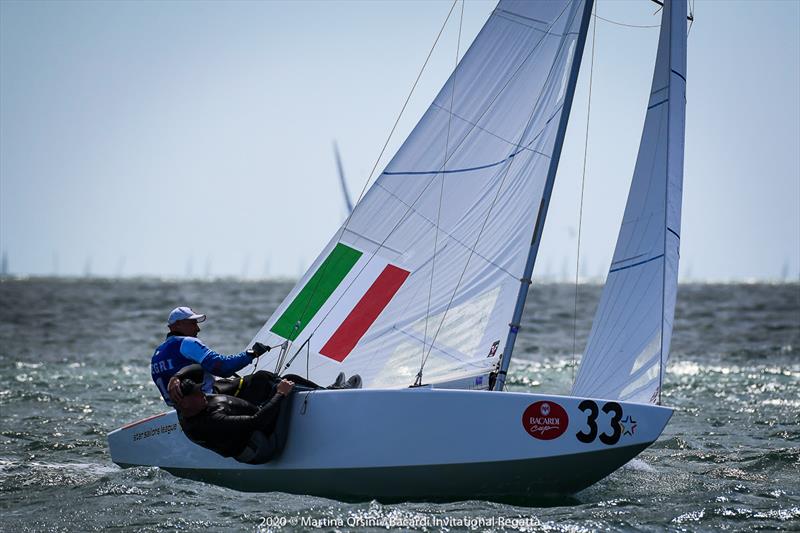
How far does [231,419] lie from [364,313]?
5.28ft

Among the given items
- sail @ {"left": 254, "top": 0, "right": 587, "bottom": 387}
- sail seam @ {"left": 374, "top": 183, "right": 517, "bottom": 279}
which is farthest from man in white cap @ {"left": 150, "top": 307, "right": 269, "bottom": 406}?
sail seam @ {"left": 374, "top": 183, "right": 517, "bottom": 279}

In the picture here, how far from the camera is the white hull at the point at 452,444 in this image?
6961 millimetres

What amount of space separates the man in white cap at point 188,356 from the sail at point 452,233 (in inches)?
38.6

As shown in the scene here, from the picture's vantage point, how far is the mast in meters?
7.98

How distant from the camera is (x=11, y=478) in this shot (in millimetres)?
8148

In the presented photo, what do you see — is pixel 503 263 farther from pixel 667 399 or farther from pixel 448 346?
pixel 667 399

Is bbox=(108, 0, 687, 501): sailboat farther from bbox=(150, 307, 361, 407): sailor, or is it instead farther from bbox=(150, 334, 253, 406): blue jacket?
bbox=(150, 334, 253, 406): blue jacket

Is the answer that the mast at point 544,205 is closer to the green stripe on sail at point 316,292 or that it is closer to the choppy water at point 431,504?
the choppy water at point 431,504

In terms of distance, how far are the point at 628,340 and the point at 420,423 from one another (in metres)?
1.96

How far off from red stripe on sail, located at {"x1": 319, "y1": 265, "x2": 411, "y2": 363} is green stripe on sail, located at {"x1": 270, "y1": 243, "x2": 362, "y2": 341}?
0.27 meters

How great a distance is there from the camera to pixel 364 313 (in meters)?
8.38

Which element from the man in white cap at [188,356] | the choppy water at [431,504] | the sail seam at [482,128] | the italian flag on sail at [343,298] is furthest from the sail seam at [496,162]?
the choppy water at [431,504]

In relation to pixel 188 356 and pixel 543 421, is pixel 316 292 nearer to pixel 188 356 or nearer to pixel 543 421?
pixel 188 356

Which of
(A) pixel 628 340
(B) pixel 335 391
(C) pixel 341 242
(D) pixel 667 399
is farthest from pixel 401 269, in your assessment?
(D) pixel 667 399
